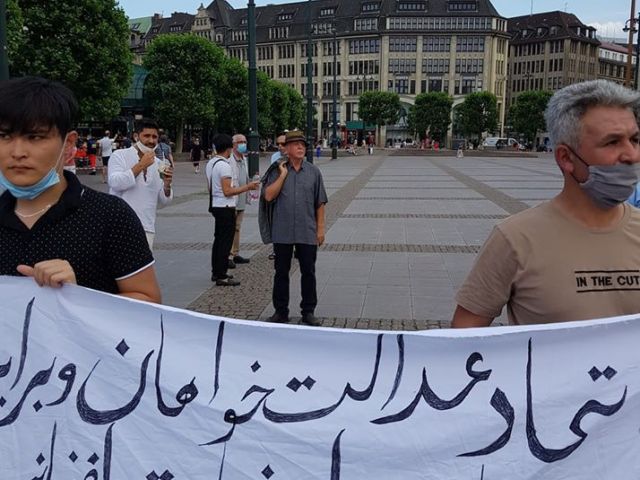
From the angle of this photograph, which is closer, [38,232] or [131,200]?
[38,232]

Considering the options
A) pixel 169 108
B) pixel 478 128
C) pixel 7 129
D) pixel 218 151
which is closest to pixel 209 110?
pixel 169 108

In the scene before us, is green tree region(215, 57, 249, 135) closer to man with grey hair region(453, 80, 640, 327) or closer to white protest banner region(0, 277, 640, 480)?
white protest banner region(0, 277, 640, 480)

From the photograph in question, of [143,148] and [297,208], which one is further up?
[143,148]

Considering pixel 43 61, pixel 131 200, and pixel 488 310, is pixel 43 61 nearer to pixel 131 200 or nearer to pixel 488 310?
pixel 131 200

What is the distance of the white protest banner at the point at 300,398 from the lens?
2.07 m

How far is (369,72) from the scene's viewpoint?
119250mm

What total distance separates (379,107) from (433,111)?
8433mm

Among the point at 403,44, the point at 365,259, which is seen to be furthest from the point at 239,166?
the point at 403,44

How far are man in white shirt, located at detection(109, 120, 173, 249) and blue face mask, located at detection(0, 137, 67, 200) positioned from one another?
368 centimetres

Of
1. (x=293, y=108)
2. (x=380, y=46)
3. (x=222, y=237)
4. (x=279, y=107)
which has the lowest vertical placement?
(x=222, y=237)

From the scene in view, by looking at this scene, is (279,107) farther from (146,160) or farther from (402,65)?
(146,160)

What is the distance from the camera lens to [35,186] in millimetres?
2145

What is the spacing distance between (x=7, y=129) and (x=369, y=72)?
4770 inches

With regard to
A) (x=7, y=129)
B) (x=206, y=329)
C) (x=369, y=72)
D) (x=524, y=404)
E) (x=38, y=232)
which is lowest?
(x=524, y=404)
